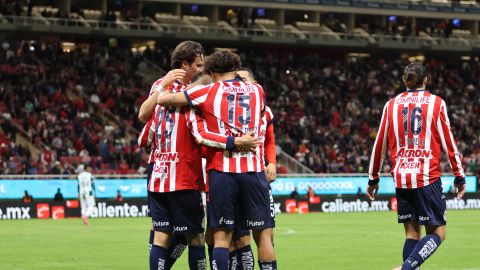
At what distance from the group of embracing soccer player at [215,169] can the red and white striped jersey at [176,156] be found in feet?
0.03

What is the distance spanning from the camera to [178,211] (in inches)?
405

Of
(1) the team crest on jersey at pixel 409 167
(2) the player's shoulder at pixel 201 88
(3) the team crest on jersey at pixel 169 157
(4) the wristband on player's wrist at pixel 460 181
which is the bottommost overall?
(4) the wristband on player's wrist at pixel 460 181

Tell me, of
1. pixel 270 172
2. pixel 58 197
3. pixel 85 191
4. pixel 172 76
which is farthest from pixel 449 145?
pixel 58 197

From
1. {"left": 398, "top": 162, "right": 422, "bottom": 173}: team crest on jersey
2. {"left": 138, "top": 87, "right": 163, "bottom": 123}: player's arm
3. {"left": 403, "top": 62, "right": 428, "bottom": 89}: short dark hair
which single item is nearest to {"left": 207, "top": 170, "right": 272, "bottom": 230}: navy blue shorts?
{"left": 138, "top": 87, "right": 163, "bottom": 123}: player's arm

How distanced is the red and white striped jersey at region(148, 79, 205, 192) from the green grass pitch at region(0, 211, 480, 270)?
525cm

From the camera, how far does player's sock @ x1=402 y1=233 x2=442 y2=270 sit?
11.1m

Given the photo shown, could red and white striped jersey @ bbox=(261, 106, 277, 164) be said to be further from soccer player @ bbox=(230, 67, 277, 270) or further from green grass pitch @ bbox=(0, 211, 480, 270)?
green grass pitch @ bbox=(0, 211, 480, 270)

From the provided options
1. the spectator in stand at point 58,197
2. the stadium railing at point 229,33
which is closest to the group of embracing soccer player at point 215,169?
the spectator in stand at point 58,197

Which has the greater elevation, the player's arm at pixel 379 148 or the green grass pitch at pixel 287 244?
the player's arm at pixel 379 148

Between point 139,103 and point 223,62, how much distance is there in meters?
38.3

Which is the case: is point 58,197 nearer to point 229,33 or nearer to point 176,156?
point 229,33

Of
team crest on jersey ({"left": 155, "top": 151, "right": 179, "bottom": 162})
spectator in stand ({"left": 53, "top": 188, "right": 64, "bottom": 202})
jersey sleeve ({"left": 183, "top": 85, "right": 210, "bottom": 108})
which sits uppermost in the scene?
jersey sleeve ({"left": 183, "top": 85, "right": 210, "bottom": 108})

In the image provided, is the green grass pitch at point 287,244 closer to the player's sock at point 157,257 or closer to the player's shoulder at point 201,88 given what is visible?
the player's sock at point 157,257

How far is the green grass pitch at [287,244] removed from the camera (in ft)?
53.1
